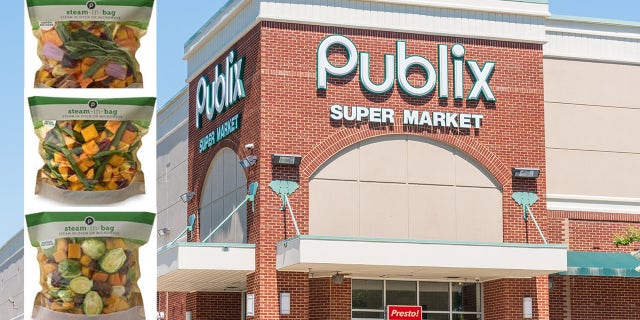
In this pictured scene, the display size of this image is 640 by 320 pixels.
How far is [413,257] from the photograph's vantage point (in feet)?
98.2

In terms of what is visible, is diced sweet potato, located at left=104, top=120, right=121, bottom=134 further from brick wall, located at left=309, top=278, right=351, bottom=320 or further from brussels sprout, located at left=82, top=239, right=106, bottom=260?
brick wall, located at left=309, top=278, right=351, bottom=320

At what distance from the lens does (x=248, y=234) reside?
3222 centimetres

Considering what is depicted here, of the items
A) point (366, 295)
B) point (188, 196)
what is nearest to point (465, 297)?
point (366, 295)

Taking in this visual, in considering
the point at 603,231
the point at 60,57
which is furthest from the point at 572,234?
the point at 60,57

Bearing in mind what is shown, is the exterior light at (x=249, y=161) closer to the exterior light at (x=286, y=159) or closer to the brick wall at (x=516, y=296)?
the exterior light at (x=286, y=159)

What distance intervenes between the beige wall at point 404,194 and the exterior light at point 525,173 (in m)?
0.67

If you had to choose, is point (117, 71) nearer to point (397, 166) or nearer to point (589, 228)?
point (397, 166)

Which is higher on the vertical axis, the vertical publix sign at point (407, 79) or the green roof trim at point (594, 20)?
the green roof trim at point (594, 20)

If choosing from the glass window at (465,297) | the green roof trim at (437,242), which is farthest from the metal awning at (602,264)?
the glass window at (465,297)

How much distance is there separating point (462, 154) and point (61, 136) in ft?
76.2

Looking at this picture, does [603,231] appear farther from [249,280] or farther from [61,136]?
[61,136]

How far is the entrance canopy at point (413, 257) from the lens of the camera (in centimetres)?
2931

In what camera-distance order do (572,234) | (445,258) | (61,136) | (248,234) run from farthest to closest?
Result: 1. (572,234)
2. (248,234)
3. (445,258)
4. (61,136)

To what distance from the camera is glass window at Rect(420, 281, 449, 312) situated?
110 ft
